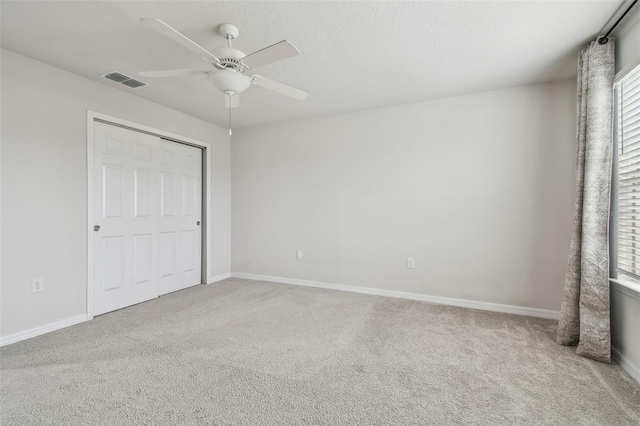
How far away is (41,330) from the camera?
8.61ft

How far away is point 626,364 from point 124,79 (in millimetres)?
4829

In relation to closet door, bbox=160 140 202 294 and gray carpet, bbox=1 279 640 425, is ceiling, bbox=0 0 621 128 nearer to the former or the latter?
closet door, bbox=160 140 202 294

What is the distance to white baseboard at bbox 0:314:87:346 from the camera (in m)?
2.42

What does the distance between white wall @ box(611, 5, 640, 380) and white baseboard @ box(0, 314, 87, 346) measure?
4.57 metres

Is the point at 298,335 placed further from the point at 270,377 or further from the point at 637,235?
the point at 637,235

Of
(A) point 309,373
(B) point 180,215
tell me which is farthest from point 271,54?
(B) point 180,215

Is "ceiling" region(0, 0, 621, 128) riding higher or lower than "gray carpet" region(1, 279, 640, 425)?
higher

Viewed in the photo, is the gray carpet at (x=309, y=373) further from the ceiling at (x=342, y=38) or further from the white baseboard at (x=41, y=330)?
the ceiling at (x=342, y=38)

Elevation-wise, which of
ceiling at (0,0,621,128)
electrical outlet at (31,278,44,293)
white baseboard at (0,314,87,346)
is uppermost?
ceiling at (0,0,621,128)

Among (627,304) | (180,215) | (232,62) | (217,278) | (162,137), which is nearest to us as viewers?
(232,62)

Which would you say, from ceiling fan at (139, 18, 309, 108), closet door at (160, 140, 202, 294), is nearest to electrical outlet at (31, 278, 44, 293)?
closet door at (160, 140, 202, 294)

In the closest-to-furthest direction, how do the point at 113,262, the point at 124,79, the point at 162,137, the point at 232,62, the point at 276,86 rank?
the point at 232,62, the point at 276,86, the point at 124,79, the point at 113,262, the point at 162,137

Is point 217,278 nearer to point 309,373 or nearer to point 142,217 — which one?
point 142,217

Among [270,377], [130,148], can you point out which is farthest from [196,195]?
[270,377]
